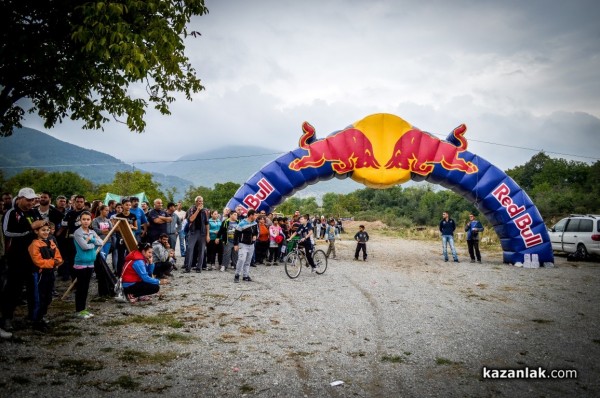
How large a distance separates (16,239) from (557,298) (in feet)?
35.4

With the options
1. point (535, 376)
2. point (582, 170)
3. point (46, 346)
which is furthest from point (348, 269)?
point (582, 170)

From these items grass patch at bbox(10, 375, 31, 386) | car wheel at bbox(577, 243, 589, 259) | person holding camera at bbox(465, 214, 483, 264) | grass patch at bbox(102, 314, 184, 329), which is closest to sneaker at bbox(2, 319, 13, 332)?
grass patch at bbox(102, 314, 184, 329)

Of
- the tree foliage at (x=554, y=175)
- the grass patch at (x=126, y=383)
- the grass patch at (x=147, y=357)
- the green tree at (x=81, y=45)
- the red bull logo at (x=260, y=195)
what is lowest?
the grass patch at (x=126, y=383)

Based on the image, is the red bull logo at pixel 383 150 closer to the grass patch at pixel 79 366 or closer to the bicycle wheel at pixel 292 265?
the bicycle wheel at pixel 292 265

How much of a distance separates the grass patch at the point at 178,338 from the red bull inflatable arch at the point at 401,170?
26.8 ft

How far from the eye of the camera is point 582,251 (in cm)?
1457

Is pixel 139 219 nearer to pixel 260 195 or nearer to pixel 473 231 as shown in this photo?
pixel 260 195

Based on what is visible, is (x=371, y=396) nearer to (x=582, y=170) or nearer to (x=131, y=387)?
(x=131, y=387)

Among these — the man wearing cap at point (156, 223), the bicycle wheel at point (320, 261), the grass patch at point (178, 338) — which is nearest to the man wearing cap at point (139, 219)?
the man wearing cap at point (156, 223)

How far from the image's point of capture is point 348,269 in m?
12.7

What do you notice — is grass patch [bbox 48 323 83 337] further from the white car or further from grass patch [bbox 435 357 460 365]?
the white car

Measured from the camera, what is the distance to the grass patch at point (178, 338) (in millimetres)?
5143

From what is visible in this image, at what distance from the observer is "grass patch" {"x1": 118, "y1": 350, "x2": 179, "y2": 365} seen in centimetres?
440

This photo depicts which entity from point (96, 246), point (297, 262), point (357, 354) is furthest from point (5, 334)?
point (297, 262)
